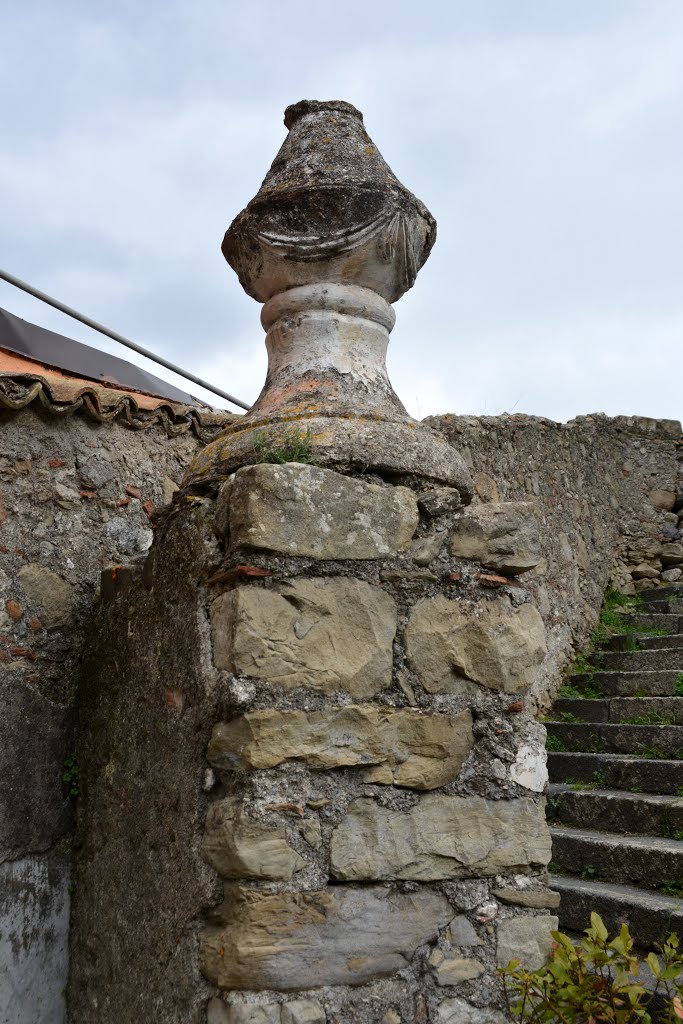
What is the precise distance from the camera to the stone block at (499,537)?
2.45 meters

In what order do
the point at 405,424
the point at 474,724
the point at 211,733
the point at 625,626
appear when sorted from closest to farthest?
1. the point at 211,733
2. the point at 474,724
3. the point at 405,424
4. the point at 625,626

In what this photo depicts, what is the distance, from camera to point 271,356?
2840 mm

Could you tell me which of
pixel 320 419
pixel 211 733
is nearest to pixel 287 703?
pixel 211 733

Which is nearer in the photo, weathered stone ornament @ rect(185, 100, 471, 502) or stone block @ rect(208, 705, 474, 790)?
stone block @ rect(208, 705, 474, 790)

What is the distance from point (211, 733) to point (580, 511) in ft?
20.8

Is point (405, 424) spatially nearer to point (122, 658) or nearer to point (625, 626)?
point (122, 658)

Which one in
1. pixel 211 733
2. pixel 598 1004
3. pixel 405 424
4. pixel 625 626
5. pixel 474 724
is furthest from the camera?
pixel 625 626

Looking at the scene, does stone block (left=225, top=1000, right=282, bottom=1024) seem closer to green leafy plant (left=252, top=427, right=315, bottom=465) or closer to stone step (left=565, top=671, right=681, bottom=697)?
green leafy plant (left=252, top=427, right=315, bottom=465)

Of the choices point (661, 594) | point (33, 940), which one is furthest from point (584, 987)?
point (661, 594)

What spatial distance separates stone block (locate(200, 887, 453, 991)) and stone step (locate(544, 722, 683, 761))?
3.15 meters

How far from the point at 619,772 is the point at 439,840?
2923mm

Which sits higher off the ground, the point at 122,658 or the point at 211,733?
the point at 122,658

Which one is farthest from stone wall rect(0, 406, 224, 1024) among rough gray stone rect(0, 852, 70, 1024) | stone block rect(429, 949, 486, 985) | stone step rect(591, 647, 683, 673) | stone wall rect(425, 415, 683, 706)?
stone step rect(591, 647, 683, 673)

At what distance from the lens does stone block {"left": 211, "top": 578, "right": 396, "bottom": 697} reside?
213 cm
